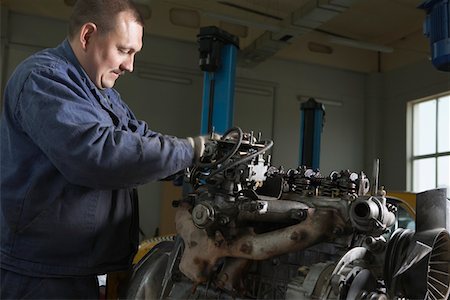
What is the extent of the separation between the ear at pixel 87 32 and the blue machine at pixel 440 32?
214 cm

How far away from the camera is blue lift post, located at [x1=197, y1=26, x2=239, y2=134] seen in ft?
10.8

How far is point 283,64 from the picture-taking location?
7254mm

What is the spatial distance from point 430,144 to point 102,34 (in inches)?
255

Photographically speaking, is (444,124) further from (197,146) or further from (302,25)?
(197,146)

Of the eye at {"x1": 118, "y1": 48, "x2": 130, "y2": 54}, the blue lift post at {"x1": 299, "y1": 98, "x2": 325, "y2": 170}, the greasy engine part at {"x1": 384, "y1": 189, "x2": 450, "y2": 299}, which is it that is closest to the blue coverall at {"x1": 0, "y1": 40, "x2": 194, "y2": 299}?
the eye at {"x1": 118, "y1": 48, "x2": 130, "y2": 54}

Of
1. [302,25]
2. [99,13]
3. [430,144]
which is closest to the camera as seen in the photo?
[99,13]

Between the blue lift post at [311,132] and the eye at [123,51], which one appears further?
the blue lift post at [311,132]

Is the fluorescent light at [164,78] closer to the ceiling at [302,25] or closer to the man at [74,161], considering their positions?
the ceiling at [302,25]

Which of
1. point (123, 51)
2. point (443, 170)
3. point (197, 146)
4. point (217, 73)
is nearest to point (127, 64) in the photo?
point (123, 51)

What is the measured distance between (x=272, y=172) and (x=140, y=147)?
47 centimetres

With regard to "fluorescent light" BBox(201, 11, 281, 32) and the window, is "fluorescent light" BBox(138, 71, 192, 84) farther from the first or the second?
the window

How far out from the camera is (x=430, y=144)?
6.75 metres

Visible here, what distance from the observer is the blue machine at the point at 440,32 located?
2.63 m

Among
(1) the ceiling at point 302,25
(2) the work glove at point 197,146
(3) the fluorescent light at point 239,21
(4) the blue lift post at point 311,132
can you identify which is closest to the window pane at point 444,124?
(1) the ceiling at point 302,25
